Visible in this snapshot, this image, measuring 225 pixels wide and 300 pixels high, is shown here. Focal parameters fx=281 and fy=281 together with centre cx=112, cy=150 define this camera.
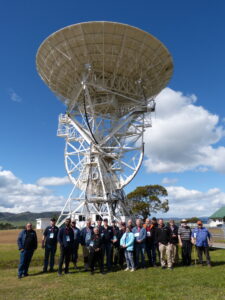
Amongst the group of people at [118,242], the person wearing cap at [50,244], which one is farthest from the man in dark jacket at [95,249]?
the person wearing cap at [50,244]

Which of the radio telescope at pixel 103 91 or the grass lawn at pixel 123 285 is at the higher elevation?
the radio telescope at pixel 103 91

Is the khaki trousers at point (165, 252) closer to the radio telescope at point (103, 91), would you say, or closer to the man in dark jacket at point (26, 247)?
the man in dark jacket at point (26, 247)

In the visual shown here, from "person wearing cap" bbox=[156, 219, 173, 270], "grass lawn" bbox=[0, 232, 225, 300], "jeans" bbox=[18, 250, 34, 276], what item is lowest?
"grass lawn" bbox=[0, 232, 225, 300]

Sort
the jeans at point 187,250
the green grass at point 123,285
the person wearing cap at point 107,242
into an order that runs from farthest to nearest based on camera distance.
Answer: the jeans at point 187,250 < the person wearing cap at point 107,242 < the green grass at point 123,285

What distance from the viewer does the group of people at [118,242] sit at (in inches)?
380

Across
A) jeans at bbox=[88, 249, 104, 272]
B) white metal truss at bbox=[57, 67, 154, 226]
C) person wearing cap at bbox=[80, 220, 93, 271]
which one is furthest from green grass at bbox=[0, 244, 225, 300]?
white metal truss at bbox=[57, 67, 154, 226]

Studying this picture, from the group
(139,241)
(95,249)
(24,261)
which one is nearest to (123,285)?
(95,249)

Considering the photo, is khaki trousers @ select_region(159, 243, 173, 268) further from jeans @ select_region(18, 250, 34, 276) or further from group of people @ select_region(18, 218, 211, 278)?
jeans @ select_region(18, 250, 34, 276)

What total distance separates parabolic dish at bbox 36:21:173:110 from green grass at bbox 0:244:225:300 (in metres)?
17.2

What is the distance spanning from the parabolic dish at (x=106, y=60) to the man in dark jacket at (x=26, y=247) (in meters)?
16.1

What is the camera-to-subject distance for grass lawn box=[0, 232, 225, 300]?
6551mm

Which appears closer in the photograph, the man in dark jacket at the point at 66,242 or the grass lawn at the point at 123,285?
the grass lawn at the point at 123,285

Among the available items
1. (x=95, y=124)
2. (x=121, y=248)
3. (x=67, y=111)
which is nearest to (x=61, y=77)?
(x=67, y=111)

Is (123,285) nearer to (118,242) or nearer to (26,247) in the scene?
(118,242)
